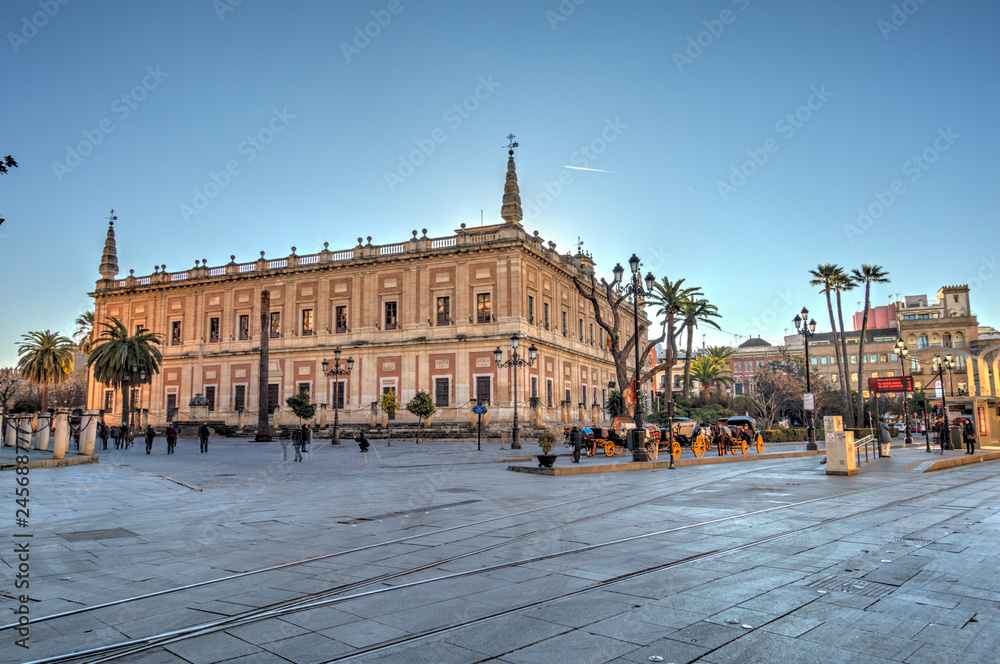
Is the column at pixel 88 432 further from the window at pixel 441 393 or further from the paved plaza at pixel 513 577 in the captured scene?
the window at pixel 441 393

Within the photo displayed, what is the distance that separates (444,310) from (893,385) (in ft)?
86.5

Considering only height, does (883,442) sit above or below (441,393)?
below

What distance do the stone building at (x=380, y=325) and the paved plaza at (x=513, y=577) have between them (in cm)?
3051

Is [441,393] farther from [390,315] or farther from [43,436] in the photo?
[43,436]

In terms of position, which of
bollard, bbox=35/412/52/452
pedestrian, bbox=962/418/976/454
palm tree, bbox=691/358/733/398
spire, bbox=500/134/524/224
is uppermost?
spire, bbox=500/134/524/224

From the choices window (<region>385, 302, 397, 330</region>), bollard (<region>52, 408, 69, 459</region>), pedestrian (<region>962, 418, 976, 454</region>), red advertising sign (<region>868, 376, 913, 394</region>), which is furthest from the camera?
window (<region>385, 302, 397, 330</region>)

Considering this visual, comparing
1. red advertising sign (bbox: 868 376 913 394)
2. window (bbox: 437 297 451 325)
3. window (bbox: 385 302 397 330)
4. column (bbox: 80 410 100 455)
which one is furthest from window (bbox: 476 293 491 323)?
column (bbox: 80 410 100 455)

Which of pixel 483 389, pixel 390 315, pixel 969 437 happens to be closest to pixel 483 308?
pixel 483 389

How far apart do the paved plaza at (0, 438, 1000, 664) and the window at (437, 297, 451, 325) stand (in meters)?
32.0

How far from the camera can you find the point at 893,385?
3269 cm

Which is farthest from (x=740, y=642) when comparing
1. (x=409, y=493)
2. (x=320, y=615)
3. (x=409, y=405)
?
(x=409, y=405)

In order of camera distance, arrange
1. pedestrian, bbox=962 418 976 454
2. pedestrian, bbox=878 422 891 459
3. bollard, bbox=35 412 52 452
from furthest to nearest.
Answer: bollard, bbox=35 412 52 452 < pedestrian, bbox=962 418 976 454 < pedestrian, bbox=878 422 891 459

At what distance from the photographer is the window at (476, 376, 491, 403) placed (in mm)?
42631

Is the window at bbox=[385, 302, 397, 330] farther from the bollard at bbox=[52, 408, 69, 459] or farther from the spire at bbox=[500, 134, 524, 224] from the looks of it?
the bollard at bbox=[52, 408, 69, 459]
